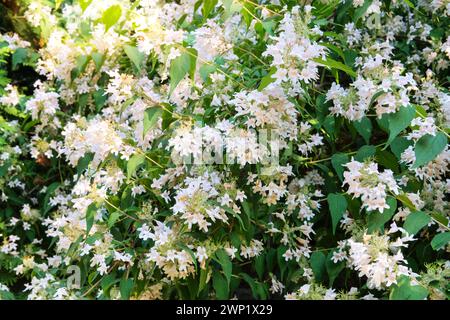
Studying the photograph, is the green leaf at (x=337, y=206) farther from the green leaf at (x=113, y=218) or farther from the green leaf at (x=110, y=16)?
the green leaf at (x=110, y=16)

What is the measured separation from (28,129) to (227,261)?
1.77 m

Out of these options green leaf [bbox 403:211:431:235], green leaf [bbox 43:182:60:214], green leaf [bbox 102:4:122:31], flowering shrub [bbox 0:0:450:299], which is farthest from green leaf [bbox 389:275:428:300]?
green leaf [bbox 43:182:60:214]

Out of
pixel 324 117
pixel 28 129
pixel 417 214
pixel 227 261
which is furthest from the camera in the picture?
pixel 28 129

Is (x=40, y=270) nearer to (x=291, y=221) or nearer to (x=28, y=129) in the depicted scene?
(x=28, y=129)

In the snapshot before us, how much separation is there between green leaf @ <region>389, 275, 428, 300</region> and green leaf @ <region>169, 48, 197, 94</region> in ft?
2.73

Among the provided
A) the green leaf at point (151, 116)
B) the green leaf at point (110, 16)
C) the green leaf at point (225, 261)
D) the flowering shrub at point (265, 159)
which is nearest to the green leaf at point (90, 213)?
the flowering shrub at point (265, 159)

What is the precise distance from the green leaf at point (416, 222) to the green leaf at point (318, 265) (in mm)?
409

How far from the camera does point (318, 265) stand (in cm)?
197

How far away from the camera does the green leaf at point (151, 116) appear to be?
1.83 m

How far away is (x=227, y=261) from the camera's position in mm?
1790

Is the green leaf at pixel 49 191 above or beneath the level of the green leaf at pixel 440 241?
above

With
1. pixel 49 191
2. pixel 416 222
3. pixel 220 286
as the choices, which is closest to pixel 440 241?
pixel 416 222

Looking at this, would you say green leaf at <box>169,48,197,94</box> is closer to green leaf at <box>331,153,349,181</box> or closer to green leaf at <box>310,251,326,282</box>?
green leaf at <box>331,153,349,181</box>
